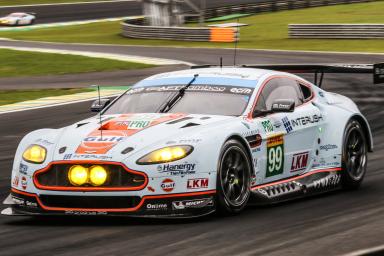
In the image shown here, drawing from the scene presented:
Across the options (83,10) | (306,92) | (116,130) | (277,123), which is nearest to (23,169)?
(116,130)

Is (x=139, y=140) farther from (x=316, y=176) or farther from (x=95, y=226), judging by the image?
(x=316, y=176)

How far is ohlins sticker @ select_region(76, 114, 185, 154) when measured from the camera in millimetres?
8102

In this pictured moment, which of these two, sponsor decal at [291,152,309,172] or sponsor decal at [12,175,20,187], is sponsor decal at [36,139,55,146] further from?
sponsor decal at [291,152,309,172]

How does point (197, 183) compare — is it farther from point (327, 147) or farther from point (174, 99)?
point (327, 147)

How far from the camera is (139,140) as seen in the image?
814cm

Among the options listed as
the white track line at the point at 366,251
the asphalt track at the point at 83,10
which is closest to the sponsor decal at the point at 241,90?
the white track line at the point at 366,251

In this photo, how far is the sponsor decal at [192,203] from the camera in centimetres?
801

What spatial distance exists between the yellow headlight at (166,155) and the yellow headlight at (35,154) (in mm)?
877

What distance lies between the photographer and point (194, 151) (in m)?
8.03

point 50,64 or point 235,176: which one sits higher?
point 235,176

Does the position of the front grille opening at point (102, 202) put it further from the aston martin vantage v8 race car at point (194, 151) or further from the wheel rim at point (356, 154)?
the wheel rim at point (356, 154)

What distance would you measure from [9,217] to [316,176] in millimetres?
2944

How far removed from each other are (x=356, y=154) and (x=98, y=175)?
3392mm

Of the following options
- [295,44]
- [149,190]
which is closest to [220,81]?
A: [149,190]
